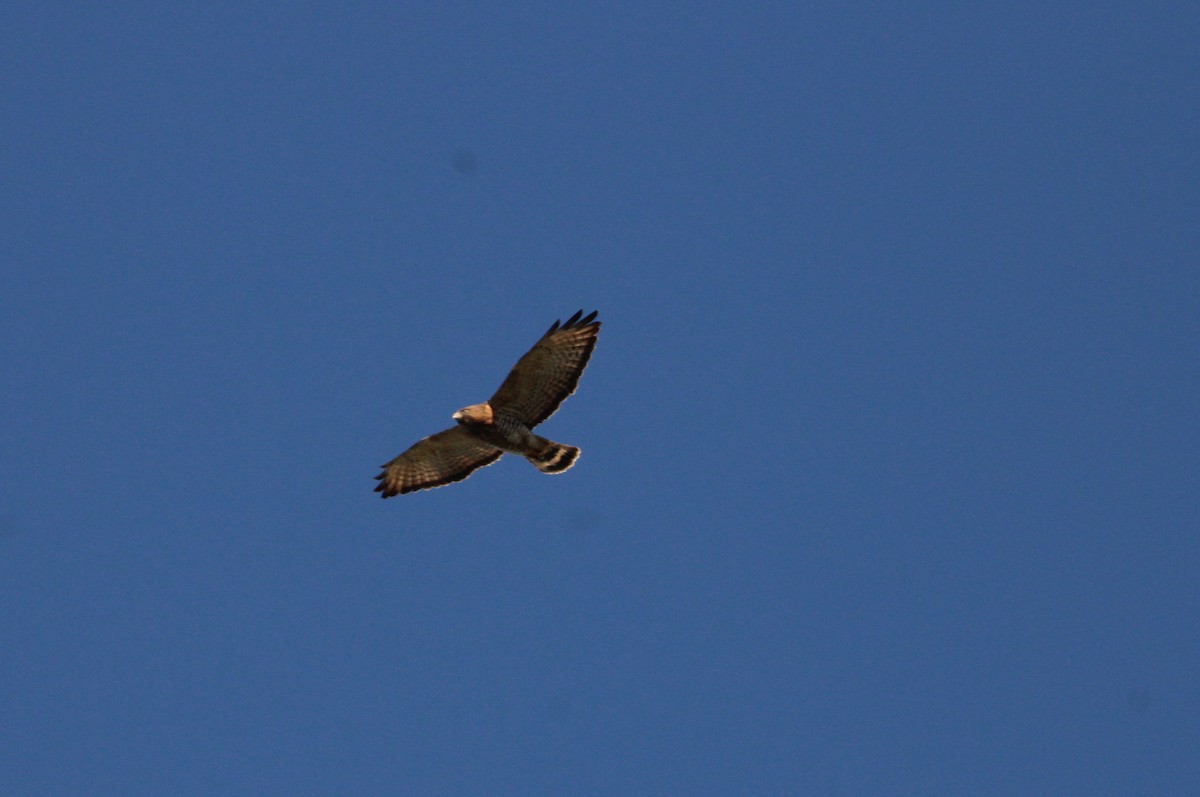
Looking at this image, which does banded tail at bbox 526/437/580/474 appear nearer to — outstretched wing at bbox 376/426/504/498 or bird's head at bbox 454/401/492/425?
outstretched wing at bbox 376/426/504/498

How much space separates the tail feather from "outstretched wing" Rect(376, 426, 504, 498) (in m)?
0.52

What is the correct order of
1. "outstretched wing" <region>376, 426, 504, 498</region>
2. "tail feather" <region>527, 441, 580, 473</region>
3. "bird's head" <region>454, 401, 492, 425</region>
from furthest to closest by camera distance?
"outstretched wing" <region>376, 426, 504, 498</region> → "tail feather" <region>527, 441, 580, 473</region> → "bird's head" <region>454, 401, 492, 425</region>

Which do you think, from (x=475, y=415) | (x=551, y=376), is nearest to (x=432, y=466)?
(x=475, y=415)

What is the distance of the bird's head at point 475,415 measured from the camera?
1518 centimetres

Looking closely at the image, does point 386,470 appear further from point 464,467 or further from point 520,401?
point 520,401

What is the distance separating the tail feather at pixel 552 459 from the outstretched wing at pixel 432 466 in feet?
1.71

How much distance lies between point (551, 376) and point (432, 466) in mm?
1874

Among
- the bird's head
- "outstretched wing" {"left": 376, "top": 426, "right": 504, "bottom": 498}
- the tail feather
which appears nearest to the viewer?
the bird's head

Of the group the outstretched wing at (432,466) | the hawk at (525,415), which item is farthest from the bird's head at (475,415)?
the outstretched wing at (432,466)

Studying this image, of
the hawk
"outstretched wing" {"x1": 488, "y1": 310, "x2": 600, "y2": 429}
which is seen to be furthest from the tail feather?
"outstretched wing" {"x1": 488, "y1": 310, "x2": 600, "y2": 429}

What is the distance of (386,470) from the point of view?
53.6ft

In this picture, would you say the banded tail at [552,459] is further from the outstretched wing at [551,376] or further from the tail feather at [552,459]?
the outstretched wing at [551,376]

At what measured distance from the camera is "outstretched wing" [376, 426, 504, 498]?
16125mm

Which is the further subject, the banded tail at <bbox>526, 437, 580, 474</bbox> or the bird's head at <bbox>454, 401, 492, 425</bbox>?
the banded tail at <bbox>526, 437, 580, 474</bbox>
